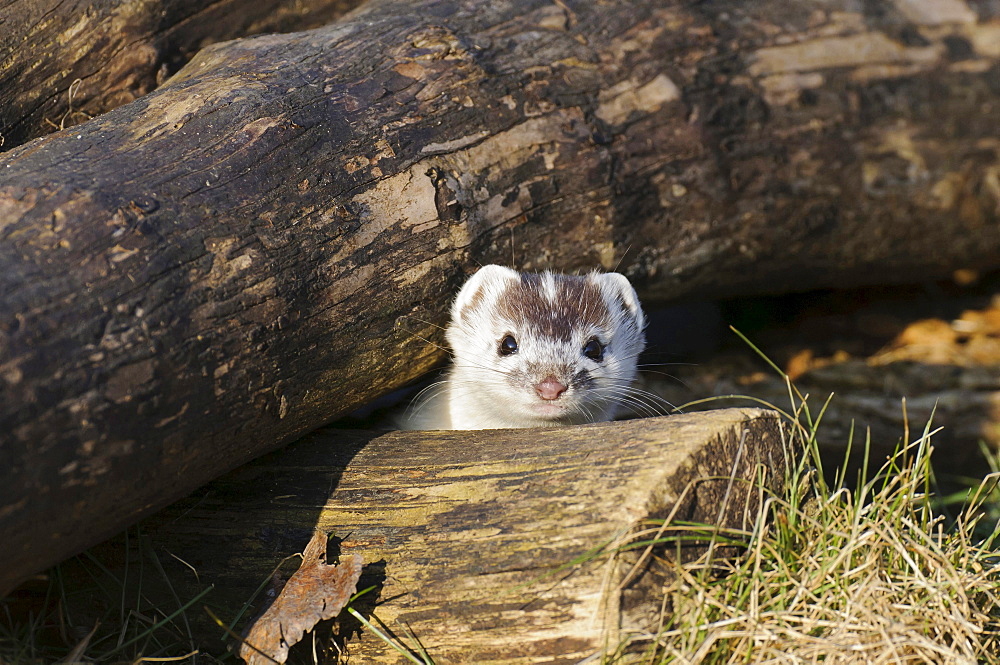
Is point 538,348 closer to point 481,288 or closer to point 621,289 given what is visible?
point 481,288

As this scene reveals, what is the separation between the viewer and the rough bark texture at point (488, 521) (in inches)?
119

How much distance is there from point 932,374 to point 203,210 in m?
5.39

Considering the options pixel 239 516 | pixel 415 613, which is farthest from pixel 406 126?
pixel 415 613

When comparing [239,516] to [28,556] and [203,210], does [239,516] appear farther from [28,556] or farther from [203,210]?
[203,210]

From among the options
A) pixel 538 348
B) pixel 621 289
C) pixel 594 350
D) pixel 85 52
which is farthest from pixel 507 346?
pixel 85 52

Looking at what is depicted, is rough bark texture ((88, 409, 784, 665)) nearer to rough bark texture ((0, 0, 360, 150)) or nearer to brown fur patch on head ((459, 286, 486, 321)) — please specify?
brown fur patch on head ((459, 286, 486, 321))

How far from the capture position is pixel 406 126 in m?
4.14

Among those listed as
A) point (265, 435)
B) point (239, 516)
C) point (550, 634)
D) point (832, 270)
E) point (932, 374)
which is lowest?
point (932, 374)

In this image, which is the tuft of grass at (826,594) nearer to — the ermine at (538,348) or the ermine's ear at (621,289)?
the ermine at (538,348)

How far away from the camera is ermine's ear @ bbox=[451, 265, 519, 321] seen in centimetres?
436

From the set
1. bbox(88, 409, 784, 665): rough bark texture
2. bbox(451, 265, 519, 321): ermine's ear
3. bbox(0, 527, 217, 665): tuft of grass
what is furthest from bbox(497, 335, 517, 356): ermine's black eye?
bbox(0, 527, 217, 665): tuft of grass

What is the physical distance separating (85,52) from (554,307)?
2.80 meters

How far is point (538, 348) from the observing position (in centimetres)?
453

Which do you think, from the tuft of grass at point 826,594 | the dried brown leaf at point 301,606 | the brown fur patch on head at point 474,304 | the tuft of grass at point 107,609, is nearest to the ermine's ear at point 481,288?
the brown fur patch on head at point 474,304
